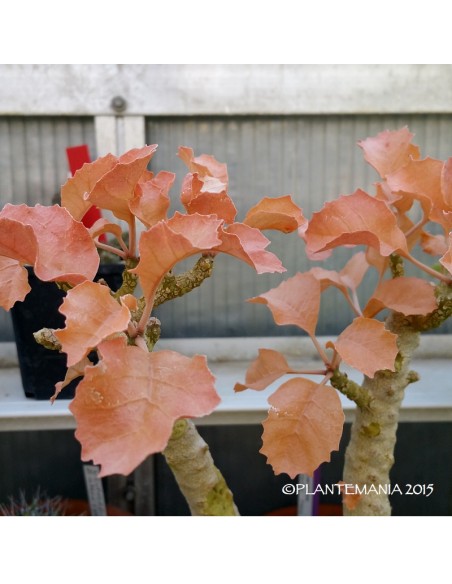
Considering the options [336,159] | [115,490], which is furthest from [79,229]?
[115,490]

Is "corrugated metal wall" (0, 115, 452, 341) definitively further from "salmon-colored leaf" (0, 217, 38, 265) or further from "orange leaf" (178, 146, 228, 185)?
"salmon-colored leaf" (0, 217, 38, 265)

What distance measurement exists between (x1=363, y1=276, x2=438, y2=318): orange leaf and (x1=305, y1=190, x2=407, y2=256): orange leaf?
0.09 metres

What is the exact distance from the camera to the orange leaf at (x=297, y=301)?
1.74 ft

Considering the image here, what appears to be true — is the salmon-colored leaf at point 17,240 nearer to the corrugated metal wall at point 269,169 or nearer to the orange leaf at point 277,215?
the orange leaf at point 277,215

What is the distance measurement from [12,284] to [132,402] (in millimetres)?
172

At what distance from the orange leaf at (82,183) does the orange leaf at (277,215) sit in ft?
0.41

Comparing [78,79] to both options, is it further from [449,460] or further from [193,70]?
[449,460]

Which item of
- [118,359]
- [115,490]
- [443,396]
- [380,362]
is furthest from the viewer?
[115,490]

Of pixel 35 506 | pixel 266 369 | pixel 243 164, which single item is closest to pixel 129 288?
pixel 266 369

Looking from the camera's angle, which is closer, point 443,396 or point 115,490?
point 443,396

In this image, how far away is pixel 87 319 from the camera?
1.12 ft

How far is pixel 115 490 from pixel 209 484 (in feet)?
2.20

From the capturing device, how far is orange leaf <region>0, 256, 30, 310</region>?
42 centimetres

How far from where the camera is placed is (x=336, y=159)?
1036mm
